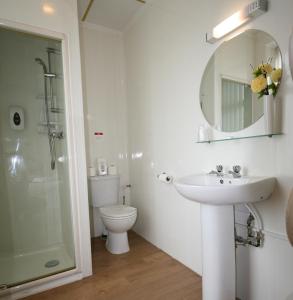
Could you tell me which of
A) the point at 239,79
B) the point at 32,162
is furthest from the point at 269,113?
the point at 32,162

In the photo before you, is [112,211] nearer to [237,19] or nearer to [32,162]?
[32,162]

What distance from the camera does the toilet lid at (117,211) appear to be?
2014mm

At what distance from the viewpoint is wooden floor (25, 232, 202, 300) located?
153 cm

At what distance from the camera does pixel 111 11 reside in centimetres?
228

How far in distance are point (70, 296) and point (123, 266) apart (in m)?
0.51

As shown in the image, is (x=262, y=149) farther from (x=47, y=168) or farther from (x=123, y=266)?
(x=47, y=168)

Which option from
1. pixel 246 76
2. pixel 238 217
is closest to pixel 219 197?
pixel 238 217

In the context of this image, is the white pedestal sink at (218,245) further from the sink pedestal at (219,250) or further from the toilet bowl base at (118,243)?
the toilet bowl base at (118,243)

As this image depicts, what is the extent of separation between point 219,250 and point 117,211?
1160 mm

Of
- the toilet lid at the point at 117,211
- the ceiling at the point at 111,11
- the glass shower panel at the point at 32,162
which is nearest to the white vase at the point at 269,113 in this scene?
the toilet lid at the point at 117,211

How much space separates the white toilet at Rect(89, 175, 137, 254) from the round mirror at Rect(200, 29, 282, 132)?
123 centimetres

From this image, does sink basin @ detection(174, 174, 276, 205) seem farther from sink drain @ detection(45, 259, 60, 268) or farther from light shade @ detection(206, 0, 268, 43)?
sink drain @ detection(45, 259, 60, 268)

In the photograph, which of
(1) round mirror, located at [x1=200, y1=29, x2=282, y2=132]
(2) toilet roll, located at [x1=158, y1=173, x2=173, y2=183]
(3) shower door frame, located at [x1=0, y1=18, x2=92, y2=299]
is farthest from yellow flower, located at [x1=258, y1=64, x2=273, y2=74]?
Result: (3) shower door frame, located at [x1=0, y1=18, x2=92, y2=299]

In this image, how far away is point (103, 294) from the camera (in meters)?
1.54
